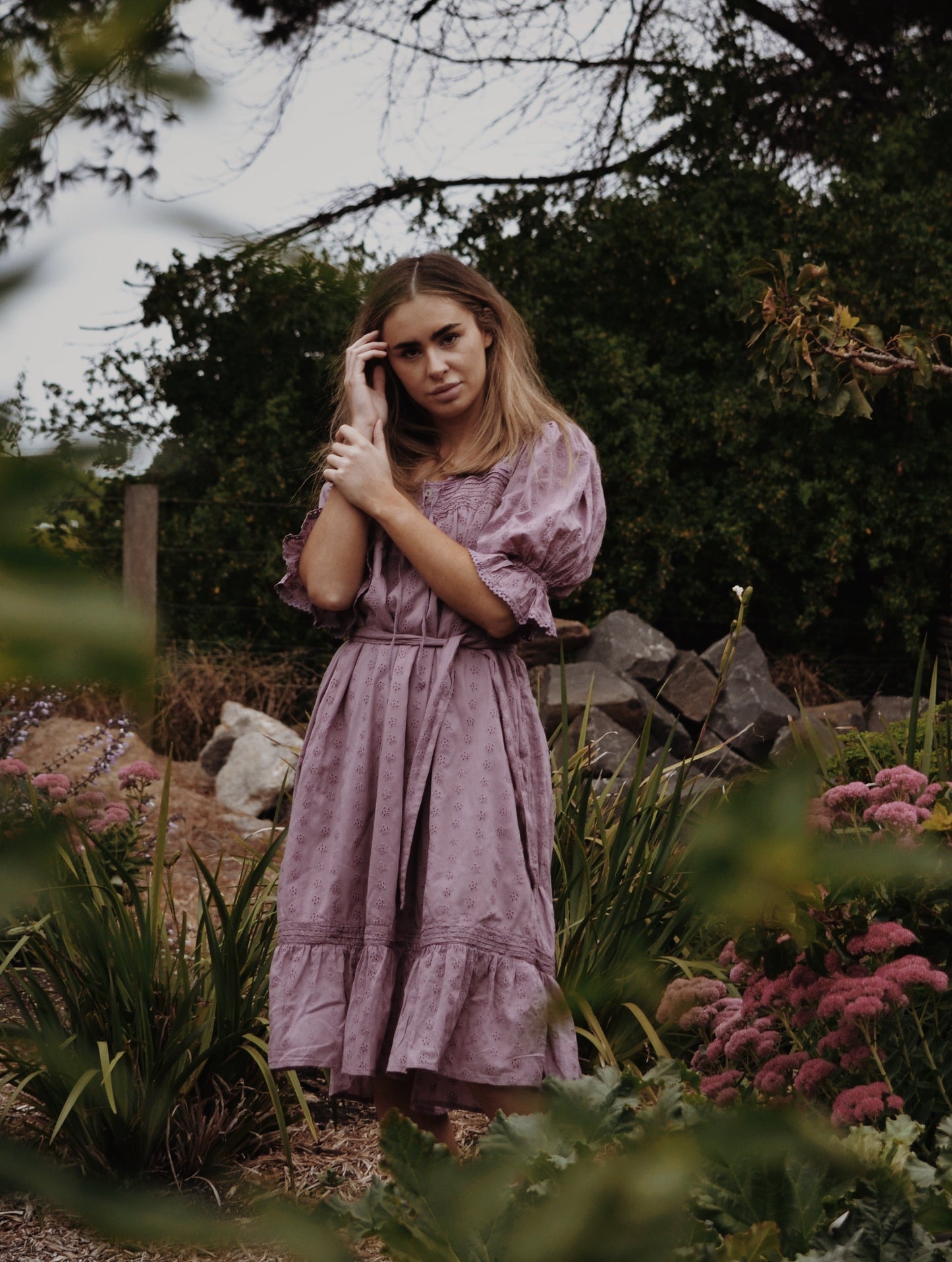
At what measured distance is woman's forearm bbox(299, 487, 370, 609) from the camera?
2.03m

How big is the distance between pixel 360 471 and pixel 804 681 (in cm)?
522

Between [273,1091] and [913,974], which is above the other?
[913,974]

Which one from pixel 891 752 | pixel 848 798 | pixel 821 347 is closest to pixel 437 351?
pixel 848 798

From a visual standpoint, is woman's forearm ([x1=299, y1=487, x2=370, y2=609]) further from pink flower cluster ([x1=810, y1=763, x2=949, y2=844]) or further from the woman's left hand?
pink flower cluster ([x1=810, y1=763, x2=949, y2=844])

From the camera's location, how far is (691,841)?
27 cm

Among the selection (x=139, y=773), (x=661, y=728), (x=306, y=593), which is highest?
(x=306, y=593)

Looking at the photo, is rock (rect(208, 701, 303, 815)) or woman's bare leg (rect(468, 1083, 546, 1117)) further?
rock (rect(208, 701, 303, 815))

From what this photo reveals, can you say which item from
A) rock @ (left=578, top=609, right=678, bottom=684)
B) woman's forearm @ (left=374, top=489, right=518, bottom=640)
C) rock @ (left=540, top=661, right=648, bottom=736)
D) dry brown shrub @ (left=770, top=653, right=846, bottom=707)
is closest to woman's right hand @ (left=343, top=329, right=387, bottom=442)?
woman's forearm @ (left=374, top=489, right=518, bottom=640)

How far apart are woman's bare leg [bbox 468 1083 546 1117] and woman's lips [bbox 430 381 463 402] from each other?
114cm

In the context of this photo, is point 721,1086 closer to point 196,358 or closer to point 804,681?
point 196,358

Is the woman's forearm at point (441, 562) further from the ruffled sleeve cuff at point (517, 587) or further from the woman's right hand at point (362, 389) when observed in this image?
the woman's right hand at point (362, 389)

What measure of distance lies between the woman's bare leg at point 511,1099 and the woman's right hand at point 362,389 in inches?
43.3

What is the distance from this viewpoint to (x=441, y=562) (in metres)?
1.91

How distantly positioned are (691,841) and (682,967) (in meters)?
2.26
